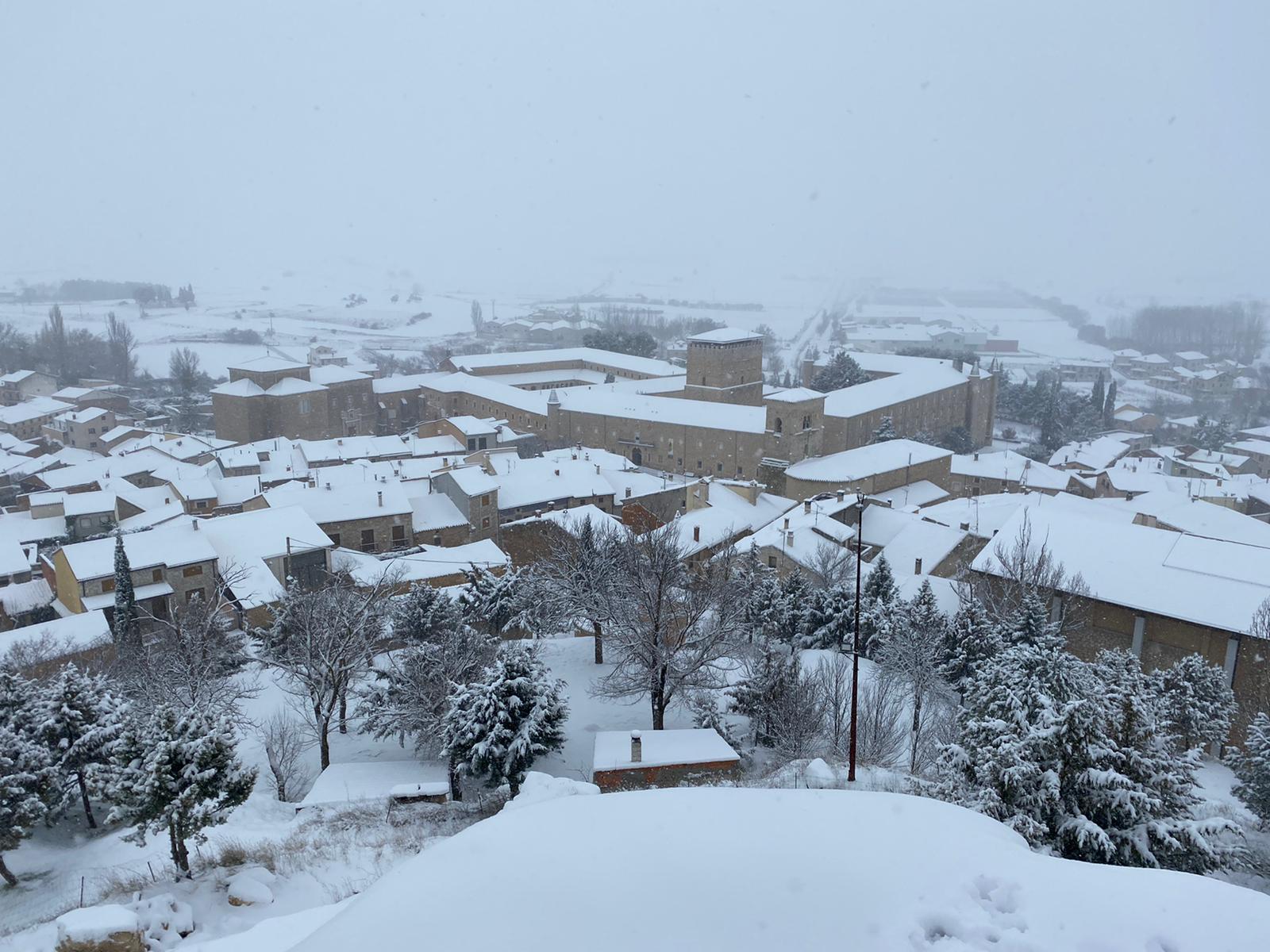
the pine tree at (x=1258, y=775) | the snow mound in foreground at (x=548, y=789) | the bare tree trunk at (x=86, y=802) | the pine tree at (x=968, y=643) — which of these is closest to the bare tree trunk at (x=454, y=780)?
the snow mound in foreground at (x=548, y=789)

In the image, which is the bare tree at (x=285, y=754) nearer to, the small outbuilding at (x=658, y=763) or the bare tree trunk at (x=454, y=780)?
the bare tree trunk at (x=454, y=780)

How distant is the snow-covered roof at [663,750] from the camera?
1216 centimetres

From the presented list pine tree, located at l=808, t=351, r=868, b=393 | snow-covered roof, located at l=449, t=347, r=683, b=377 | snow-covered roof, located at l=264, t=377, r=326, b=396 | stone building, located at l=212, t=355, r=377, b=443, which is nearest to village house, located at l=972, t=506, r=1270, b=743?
pine tree, located at l=808, t=351, r=868, b=393

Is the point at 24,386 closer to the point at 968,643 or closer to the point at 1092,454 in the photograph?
the point at 968,643

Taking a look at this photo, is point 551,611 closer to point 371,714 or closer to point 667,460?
point 371,714

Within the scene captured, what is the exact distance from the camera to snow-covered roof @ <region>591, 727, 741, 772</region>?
39.9ft

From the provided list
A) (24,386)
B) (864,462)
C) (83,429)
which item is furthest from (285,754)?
(24,386)

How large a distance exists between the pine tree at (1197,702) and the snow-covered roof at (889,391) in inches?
1151

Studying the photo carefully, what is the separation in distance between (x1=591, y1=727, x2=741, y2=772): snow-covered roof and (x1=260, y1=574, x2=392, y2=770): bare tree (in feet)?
16.7

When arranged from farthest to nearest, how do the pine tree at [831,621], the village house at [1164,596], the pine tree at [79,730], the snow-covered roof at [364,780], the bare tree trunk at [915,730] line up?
the pine tree at [831,621] → the village house at [1164,596] → the bare tree trunk at [915,730] → the pine tree at [79,730] → the snow-covered roof at [364,780]

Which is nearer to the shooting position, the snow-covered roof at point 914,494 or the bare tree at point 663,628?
the bare tree at point 663,628

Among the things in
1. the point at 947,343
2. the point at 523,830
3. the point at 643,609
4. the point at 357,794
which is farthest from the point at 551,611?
the point at 947,343

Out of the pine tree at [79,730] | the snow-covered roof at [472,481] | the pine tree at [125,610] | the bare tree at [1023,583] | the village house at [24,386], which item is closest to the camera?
the pine tree at [79,730]

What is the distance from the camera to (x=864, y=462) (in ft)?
119
